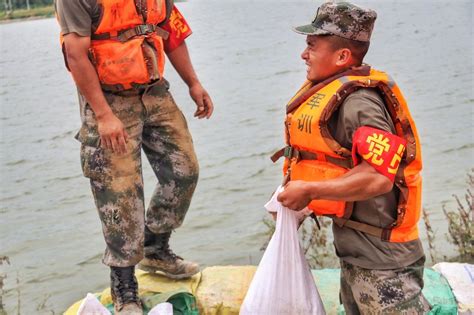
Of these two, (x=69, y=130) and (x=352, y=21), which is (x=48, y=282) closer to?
(x=352, y=21)

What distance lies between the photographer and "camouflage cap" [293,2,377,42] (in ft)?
11.5

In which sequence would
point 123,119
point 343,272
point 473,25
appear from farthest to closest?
point 473,25 < point 123,119 < point 343,272

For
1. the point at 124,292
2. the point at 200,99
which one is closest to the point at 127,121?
the point at 200,99

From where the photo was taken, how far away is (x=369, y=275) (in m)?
3.62

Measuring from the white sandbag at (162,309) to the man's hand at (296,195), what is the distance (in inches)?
55.7

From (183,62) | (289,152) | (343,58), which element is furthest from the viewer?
(183,62)

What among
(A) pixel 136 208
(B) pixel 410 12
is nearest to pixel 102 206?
(A) pixel 136 208

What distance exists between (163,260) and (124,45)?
145cm

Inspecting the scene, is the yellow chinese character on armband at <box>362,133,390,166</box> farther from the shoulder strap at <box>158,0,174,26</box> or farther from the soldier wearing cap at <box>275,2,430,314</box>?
the shoulder strap at <box>158,0,174,26</box>

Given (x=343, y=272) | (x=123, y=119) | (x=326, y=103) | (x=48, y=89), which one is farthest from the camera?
(x=48, y=89)

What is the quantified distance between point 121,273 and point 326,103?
1.81 meters

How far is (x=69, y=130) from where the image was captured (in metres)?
13.1

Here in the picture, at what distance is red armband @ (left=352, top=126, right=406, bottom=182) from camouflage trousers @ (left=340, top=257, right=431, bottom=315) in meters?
0.54

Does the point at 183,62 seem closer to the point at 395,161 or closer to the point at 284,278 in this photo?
the point at 284,278
